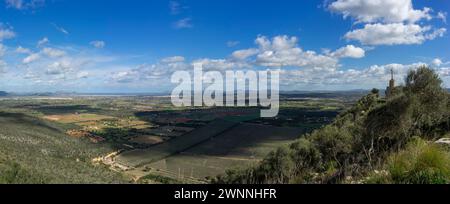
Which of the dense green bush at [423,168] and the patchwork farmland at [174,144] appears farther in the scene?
the patchwork farmland at [174,144]

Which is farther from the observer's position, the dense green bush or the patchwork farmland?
the patchwork farmland

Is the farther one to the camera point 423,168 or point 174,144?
point 174,144

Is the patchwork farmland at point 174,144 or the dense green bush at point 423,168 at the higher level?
the dense green bush at point 423,168

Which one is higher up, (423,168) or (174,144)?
(423,168)

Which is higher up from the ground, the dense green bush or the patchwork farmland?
the dense green bush

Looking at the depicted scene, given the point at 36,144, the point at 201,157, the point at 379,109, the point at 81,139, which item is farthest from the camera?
the point at 81,139

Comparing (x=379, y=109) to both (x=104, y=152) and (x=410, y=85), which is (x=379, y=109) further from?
(x=104, y=152)

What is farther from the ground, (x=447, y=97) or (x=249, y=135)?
(x=447, y=97)
